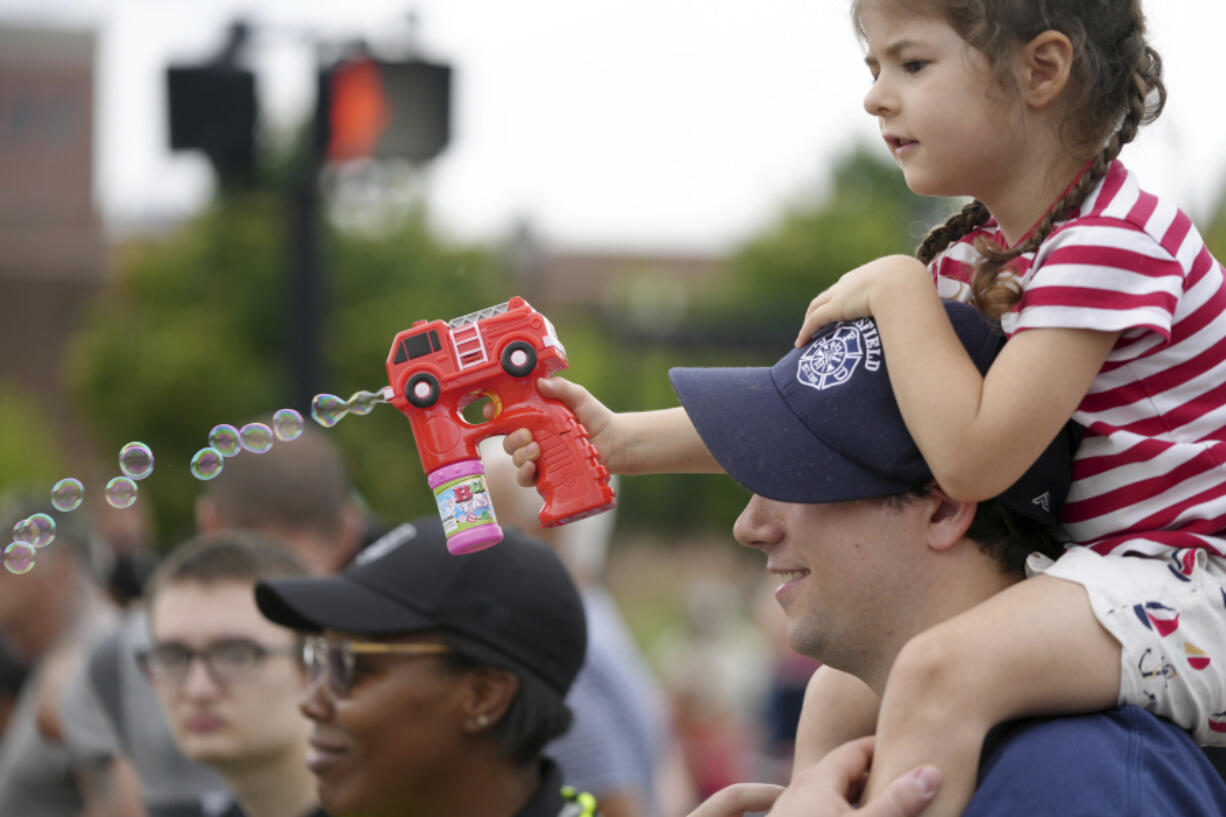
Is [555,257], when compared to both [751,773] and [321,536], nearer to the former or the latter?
[751,773]

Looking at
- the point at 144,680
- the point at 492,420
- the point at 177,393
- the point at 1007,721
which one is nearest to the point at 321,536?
the point at 144,680

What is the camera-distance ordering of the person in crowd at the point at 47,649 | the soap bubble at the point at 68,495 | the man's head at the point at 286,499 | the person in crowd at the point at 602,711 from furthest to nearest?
1. the man's head at the point at 286,499
2. the person in crowd at the point at 47,649
3. the person in crowd at the point at 602,711
4. the soap bubble at the point at 68,495

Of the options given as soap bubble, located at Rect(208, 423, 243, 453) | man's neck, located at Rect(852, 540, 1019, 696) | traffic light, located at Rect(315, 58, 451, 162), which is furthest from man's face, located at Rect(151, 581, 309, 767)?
traffic light, located at Rect(315, 58, 451, 162)

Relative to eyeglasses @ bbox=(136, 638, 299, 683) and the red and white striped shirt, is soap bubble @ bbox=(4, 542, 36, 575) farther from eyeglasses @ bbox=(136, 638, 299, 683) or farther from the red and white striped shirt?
the red and white striped shirt

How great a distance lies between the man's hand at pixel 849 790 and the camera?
176cm

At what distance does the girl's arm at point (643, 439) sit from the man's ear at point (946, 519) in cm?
33

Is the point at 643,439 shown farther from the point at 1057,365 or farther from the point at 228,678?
the point at 228,678

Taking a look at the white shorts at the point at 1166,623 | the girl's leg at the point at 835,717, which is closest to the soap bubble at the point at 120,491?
the girl's leg at the point at 835,717

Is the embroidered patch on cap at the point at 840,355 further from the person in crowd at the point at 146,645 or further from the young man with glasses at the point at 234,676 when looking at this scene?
the person in crowd at the point at 146,645

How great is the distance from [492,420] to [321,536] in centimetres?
344

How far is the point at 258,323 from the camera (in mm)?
29219

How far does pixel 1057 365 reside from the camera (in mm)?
1793

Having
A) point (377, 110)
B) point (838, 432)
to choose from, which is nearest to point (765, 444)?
point (838, 432)

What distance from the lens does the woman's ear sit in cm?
305
